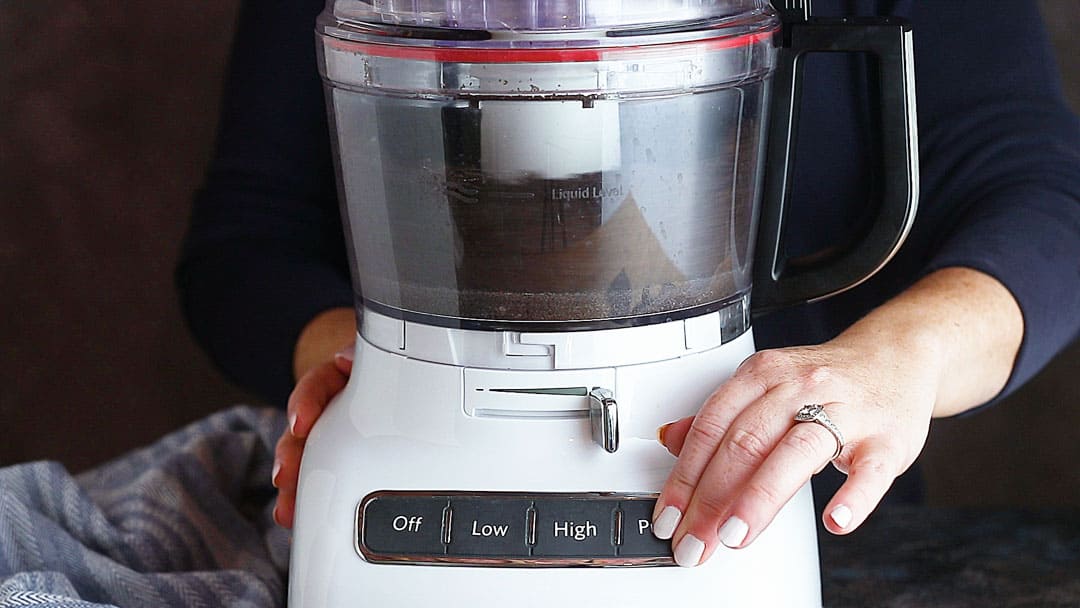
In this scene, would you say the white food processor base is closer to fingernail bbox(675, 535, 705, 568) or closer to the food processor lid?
fingernail bbox(675, 535, 705, 568)

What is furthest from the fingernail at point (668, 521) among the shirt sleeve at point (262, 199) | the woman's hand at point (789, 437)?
the shirt sleeve at point (262, 199)

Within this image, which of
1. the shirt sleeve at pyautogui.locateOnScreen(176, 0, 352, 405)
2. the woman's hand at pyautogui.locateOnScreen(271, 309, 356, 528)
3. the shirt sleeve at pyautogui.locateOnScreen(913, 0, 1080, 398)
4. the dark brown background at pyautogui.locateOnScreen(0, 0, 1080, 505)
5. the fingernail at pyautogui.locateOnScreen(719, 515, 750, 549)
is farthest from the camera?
the dark brown background at pyautogui.locateOnScreen(0, 0, 1080, 505)

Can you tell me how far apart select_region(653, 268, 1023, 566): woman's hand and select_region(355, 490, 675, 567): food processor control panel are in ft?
0.05

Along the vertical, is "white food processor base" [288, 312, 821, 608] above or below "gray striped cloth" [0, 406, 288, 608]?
above

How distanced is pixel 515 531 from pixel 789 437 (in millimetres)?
128

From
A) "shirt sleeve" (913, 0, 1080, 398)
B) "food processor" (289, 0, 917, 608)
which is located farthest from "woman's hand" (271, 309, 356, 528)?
"shirt sleeve" (913, 0, 1080, 398)

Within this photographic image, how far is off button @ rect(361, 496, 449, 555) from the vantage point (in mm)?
525

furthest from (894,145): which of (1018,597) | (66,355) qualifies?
(66,355)

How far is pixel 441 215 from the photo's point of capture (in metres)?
0.54

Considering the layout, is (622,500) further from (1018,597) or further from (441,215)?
(1018,597)

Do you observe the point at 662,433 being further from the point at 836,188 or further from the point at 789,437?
the point at 836,188

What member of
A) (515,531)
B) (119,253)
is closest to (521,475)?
(515,531)

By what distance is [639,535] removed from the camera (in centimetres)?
52

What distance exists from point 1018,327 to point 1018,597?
170 millimetres
